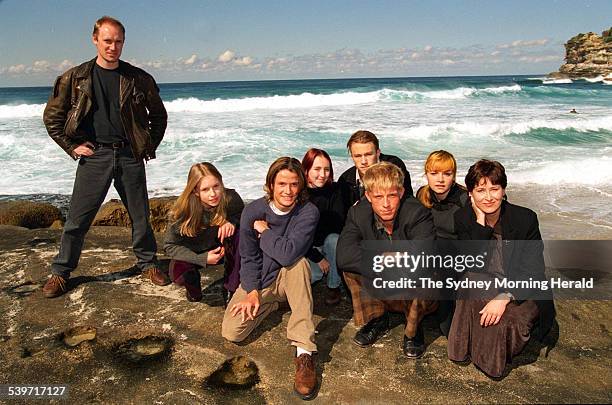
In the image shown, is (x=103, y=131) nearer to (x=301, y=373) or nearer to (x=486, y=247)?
(x=301, y=373)

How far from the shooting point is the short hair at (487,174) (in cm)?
298

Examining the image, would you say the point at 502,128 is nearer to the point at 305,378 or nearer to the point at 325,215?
the point at 325,215

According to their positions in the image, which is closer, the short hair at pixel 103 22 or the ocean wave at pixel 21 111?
the short hair at pixel 103 22

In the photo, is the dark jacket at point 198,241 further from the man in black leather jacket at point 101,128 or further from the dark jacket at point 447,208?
the dark jacket at point 447,208

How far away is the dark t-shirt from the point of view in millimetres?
3861

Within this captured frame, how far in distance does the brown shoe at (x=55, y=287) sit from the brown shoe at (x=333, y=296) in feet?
7.83

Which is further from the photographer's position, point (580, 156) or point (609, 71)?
point (609, 71)

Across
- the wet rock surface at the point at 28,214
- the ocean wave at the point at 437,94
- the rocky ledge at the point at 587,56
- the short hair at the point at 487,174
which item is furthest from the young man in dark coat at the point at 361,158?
the rocky ledge at the point at 587,56

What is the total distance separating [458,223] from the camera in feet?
10.3

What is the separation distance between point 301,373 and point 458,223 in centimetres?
145

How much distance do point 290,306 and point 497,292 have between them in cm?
141

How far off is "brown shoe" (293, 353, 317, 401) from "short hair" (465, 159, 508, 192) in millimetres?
1588

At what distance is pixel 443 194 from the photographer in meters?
3.71

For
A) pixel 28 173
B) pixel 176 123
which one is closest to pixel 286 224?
pixel 28 173
